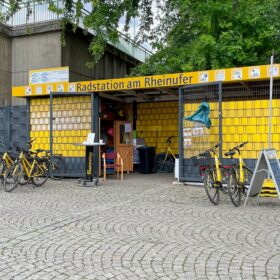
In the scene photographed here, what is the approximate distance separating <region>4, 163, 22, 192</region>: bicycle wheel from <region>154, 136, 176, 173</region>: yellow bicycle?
6388 mm

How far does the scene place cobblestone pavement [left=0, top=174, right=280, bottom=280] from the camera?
428 centimetres

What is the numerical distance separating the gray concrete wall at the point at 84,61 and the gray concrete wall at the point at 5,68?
9.54 feet

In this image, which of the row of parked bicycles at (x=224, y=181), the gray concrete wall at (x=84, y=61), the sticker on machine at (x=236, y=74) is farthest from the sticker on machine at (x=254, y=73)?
the gray concrete wall at (x=84, y=61)

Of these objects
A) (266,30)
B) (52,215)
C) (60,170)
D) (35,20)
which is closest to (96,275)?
(52,215)

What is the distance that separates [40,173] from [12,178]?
1010 millimetres

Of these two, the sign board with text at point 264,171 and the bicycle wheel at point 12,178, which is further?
the bicycle wheel at point 12,178

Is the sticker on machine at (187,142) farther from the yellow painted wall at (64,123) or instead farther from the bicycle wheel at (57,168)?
the bicycle wheel at (57,168)

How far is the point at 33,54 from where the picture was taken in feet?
58.5

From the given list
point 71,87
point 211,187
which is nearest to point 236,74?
point 211,187

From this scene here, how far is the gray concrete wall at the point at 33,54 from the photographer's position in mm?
17156

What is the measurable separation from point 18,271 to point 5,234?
1.64m

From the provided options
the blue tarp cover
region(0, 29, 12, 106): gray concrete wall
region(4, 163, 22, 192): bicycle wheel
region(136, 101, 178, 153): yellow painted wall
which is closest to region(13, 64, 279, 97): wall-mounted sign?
the blue tarp cover

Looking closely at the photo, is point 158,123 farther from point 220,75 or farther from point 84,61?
point 220,75

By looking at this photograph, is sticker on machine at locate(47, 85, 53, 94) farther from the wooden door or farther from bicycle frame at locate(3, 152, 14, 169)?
the wooden door
